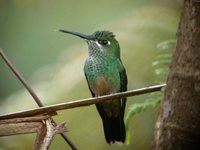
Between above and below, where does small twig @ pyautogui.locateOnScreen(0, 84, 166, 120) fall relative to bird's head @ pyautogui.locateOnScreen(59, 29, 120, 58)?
above

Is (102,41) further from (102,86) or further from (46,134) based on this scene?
(46,134)

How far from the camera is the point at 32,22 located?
7.19 feet

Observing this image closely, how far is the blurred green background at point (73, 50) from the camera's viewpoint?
1.65 metres

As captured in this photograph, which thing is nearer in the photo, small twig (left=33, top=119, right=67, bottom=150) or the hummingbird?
small twig (left=33, top=119, right=67, bottom=150)

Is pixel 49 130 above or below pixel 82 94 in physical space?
above

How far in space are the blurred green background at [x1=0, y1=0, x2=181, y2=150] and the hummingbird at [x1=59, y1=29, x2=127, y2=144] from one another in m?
0.47

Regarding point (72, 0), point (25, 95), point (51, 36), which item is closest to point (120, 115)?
point (25, 95)

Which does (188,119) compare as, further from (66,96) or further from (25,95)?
(25,95)

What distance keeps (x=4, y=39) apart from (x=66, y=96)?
0.61m

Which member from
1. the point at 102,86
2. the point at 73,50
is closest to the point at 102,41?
the point at 102,86

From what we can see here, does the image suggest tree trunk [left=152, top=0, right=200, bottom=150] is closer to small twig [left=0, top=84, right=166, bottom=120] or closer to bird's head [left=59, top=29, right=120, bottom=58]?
small twig [left=0, top=84, right=166, bottom=120]

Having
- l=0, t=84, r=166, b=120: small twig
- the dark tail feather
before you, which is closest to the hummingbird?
the dark tail feather

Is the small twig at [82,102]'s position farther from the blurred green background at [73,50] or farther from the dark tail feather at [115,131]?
the blurred green background at [73,50]

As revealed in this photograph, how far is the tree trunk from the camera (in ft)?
2.39
